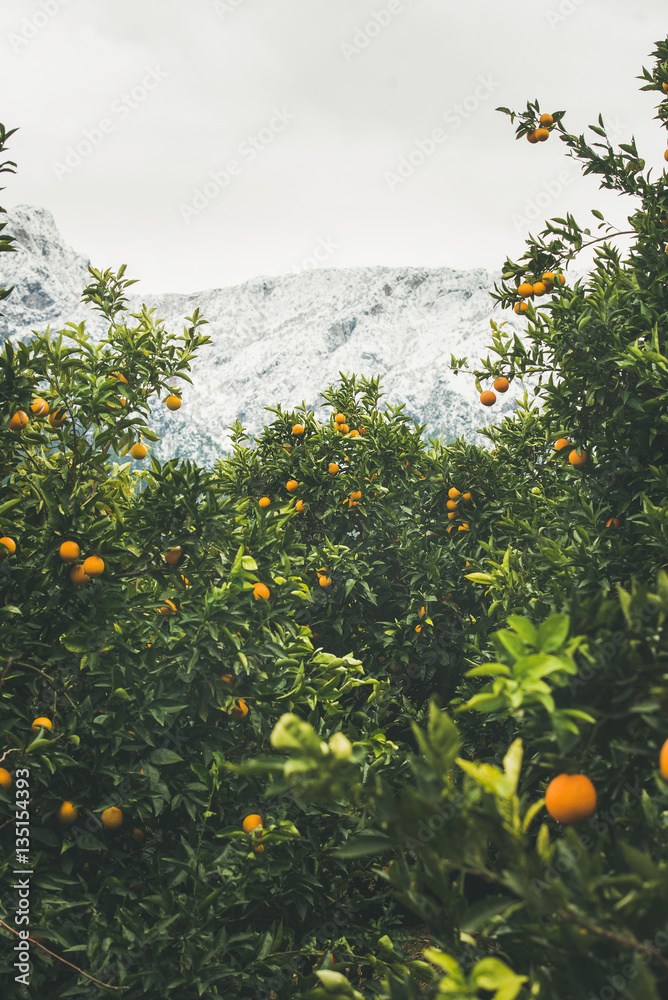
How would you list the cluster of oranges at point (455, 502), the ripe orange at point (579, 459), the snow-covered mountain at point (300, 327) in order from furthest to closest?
the snow-covered mountain at point (300, 327)
the cluster of oranges at point (455, 502)
the ripe orange at point (579, 459)

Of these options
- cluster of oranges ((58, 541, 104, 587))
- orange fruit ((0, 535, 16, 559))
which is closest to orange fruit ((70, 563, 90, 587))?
cluster of oranges ((58, 541, 104, 587))

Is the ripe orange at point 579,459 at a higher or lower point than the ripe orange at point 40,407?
higher

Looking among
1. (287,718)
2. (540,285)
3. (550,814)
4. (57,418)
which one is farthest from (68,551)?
(540,285)

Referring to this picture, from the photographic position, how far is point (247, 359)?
148m

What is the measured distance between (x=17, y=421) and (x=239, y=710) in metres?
1.44

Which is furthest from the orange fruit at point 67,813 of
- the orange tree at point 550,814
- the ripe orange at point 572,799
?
the ripe orange at point 572,799

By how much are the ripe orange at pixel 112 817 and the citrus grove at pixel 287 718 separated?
34 mm

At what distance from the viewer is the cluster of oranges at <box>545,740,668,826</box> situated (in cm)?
109

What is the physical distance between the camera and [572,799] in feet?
3.60

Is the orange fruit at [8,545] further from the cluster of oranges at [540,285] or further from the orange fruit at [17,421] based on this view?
the cluster of oranges at [540,285]

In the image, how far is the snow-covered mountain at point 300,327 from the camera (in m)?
131

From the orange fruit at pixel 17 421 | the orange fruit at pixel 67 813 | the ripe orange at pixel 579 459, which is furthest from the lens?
the ripe orange at pixel 579 459

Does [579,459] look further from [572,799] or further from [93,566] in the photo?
[93,566]

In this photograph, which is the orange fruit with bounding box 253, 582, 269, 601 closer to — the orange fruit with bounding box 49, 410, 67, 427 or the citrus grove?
the citrus grove
